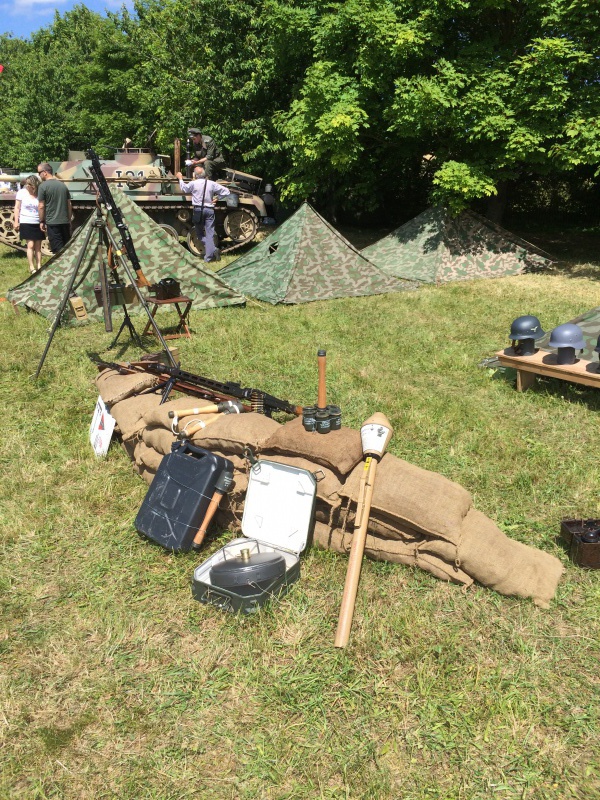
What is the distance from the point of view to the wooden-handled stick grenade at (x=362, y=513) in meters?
3.13

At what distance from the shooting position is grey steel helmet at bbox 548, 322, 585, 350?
5.88m

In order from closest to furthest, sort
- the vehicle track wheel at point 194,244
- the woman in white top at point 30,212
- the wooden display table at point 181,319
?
1. the wooden display table at point 181,319
2. the woman in white top at point 30,212
3. the vehicle track wheel at point 194,244

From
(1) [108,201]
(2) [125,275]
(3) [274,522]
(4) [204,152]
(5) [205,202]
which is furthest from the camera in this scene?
(4) [204,152]

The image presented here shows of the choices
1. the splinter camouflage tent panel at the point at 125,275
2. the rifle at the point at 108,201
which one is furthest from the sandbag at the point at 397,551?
the splinter camouflage tent panel at the point at 125,275

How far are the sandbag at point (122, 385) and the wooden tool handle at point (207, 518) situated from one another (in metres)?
→ 1.66

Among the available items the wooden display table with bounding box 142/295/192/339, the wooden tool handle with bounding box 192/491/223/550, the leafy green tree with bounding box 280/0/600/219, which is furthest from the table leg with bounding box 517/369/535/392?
A: the leafy green tree with bounding box 280/0/600/219

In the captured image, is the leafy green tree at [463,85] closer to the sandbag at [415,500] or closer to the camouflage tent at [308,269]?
the camouflage tent at [308,269]

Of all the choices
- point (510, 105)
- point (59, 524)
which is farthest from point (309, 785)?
point (510, 105)

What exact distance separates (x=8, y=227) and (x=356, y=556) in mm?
13703

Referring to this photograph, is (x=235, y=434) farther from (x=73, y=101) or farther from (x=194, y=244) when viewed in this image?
(x=73, y=101)

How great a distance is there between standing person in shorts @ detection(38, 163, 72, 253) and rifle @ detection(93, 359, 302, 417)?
5.89m

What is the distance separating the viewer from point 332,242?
1036 cm

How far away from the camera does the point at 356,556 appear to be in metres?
3.33

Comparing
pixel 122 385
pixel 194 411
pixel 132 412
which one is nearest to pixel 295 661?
pixel 194 411
